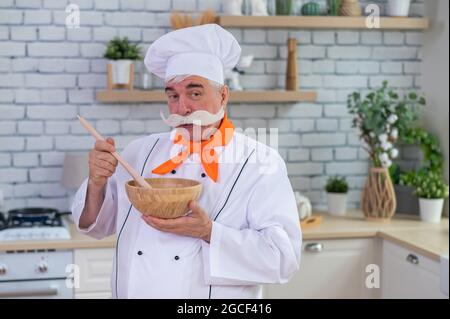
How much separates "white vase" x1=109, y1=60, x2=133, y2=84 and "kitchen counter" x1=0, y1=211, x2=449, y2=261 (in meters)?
0.31

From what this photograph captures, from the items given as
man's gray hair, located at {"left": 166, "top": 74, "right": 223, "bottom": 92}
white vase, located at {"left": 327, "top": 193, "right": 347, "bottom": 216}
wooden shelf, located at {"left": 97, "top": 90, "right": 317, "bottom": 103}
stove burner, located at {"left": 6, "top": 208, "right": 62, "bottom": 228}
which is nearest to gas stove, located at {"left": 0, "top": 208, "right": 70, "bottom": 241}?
stove burner, located at {"left": 6, "top": 208, "right": 62, "bottom": 228}

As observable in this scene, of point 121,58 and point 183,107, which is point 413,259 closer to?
point 121,58

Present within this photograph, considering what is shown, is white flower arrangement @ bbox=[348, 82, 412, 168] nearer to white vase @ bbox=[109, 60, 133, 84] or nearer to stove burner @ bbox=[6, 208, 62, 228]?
white vase @ bbox=[109, 60, 133, 84]

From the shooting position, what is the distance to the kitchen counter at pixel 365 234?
4.20 ft

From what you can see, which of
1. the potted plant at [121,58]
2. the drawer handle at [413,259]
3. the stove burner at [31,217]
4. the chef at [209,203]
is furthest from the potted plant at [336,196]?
the chef at [209,203]

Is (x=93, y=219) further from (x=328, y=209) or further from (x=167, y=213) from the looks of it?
(x=328, y=209)

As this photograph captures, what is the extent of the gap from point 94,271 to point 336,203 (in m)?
0.56

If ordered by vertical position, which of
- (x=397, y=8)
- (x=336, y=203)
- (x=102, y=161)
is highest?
(x=397, y=8)

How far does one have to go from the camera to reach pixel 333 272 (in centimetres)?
142

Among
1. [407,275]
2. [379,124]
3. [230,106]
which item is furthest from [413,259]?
[230,106]

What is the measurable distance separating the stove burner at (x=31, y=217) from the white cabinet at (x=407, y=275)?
64 cm

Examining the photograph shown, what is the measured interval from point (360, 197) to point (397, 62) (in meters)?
0.44

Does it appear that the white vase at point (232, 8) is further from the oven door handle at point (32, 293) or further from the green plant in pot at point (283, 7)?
the oven door handle at point (32, 293)

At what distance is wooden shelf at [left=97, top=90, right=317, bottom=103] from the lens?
4.69 feet
